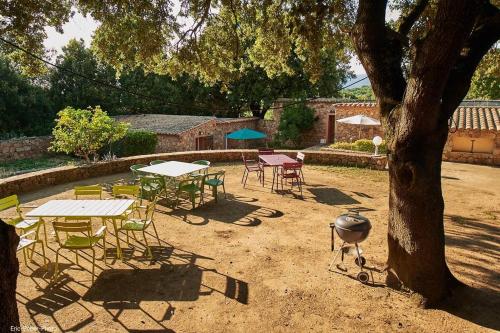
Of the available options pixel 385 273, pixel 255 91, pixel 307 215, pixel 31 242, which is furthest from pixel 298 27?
pixel 255 91

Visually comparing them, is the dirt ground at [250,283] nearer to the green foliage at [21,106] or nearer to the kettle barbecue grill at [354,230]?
the kettle barbecue grill at [354,230]

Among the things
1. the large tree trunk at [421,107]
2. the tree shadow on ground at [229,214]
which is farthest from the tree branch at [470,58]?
the tree shadow on ground at [229,214]

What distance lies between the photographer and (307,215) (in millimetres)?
8156

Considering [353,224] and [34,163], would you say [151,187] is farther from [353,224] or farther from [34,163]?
[34,163]

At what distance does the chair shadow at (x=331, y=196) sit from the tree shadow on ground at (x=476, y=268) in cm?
236

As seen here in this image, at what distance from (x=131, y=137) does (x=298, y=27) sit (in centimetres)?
1309

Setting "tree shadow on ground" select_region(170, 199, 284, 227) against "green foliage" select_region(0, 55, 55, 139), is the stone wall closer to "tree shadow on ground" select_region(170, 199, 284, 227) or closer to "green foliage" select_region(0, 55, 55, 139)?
"green foliage" select_region(0, 55, 55, 139)

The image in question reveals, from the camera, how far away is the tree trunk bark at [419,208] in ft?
14.3

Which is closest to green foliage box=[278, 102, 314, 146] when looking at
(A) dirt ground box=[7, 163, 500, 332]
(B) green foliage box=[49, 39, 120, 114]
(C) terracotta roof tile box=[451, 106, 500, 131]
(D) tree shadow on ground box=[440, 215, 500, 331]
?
(C) terracotta roof tile box=[451, 106, 500, 131]

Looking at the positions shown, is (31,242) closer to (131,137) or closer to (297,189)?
(297,189)

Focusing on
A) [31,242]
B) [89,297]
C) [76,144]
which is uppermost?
[76,144]

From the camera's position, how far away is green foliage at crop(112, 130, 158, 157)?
61.3ft

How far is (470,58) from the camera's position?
4.32 m

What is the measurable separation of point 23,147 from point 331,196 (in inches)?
756
